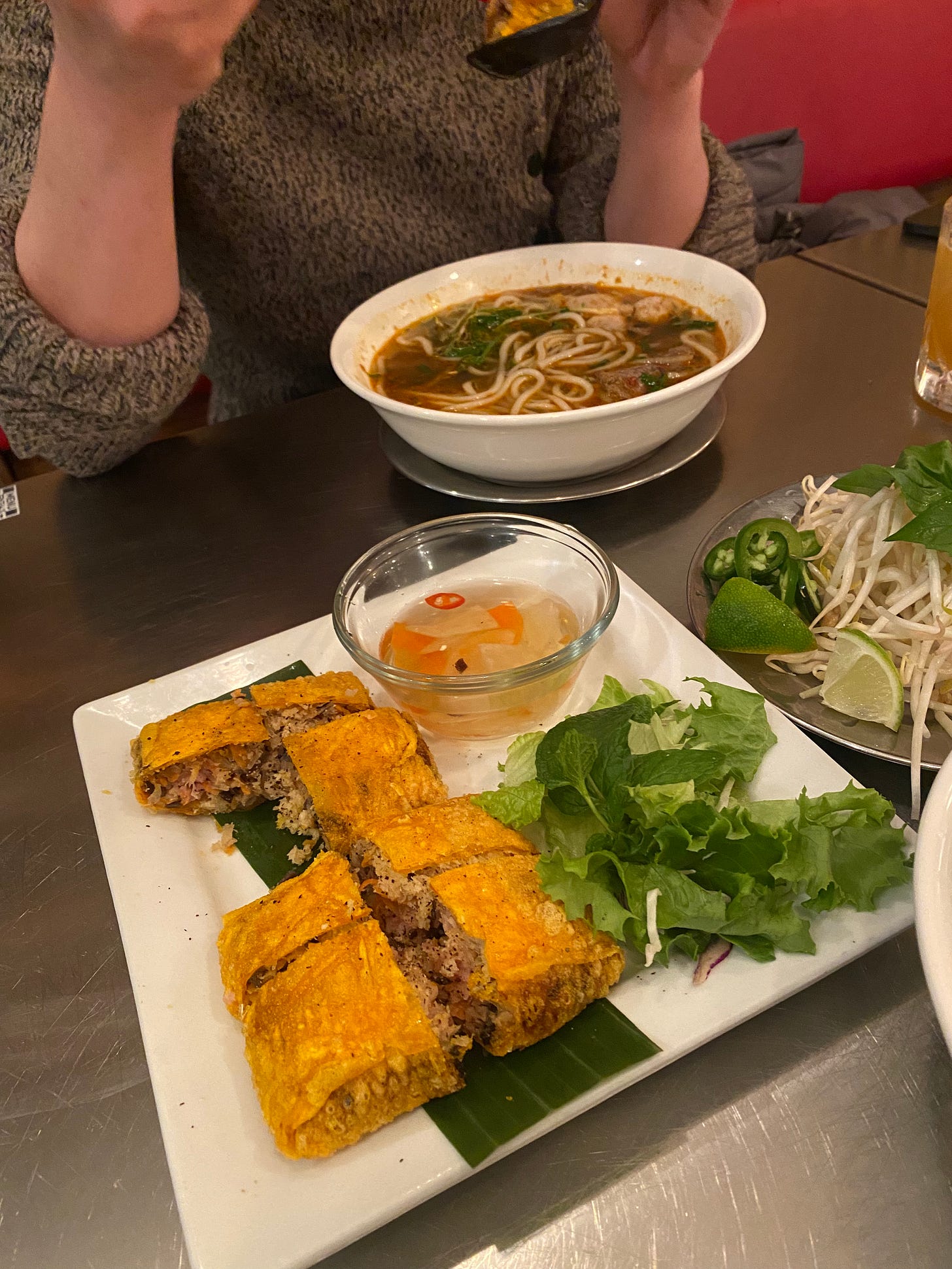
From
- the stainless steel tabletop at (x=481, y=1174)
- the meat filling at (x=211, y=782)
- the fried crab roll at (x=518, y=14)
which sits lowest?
the stainless steel tabletop at (x=481, y=1174)

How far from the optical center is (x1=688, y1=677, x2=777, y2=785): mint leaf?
122cm

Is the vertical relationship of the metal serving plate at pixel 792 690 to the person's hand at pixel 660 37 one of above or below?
below

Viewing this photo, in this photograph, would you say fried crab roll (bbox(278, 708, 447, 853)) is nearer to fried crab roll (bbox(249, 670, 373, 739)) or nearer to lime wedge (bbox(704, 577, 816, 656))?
fried crab roll (bbox(249, 670, 373, 739))

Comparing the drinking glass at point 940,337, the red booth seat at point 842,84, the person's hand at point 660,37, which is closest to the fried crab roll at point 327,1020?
the drinking glass at point 940,337

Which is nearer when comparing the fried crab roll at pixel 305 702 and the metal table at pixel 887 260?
the fried crab roll at pixel 305 702

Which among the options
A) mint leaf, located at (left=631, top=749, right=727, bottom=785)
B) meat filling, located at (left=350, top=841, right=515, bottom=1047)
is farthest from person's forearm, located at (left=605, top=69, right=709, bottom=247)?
meat filling, located at (left=350, top=841, right=515, bottom=1047)

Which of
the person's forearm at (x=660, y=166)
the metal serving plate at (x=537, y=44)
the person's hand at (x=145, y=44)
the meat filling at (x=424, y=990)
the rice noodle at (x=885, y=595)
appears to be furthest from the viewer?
the person's forearm at (x=660, y=166)

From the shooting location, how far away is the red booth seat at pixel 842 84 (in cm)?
438

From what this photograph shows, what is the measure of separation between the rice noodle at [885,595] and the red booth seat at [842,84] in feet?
12.3

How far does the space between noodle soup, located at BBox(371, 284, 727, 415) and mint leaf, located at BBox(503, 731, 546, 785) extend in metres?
0.87

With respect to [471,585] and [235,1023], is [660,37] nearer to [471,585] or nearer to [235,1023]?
[471,585]

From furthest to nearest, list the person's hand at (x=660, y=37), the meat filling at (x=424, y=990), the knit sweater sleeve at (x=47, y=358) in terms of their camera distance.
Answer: the person's hand at (x=660, y=37), the knit sweater sleeve at (x=47, y=358), the meat filling at (x=424, y=990)

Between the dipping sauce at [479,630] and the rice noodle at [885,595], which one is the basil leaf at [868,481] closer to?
the rice noodle at [885,595]

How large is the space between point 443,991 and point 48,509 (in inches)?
66.0
